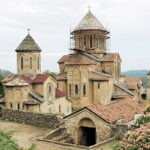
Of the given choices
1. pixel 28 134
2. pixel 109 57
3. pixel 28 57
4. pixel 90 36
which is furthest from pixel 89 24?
pixel 28 134

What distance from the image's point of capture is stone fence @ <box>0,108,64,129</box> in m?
19.0

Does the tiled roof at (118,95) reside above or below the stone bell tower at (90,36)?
below

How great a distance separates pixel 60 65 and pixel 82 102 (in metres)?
9.05

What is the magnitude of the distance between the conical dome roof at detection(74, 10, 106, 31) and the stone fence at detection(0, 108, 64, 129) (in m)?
16.0

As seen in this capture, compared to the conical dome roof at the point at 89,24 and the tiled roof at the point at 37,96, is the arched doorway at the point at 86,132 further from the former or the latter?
the conical dome roof at the point at 89,24

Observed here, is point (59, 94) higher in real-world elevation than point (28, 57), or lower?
lower

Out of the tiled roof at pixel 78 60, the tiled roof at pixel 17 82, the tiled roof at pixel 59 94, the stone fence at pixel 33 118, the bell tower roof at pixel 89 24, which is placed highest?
the bell tower roof at pixel 89 24

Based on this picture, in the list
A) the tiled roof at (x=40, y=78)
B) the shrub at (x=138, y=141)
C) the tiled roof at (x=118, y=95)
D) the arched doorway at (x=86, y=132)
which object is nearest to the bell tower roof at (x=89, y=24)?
the tiled roof at (x=118, y=95)

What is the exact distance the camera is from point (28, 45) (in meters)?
26.3

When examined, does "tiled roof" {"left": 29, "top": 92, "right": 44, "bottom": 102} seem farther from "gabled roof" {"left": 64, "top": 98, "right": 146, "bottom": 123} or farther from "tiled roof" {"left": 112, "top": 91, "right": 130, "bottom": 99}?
"tiled roof" {"left": 112, "top": 91, "right": 130, "bottom": 99}

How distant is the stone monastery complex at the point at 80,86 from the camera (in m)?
16.8

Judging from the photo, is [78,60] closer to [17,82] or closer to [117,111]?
[17,82]

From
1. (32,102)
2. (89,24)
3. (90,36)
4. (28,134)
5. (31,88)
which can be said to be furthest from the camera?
(89,24)

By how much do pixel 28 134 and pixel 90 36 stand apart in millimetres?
18663
